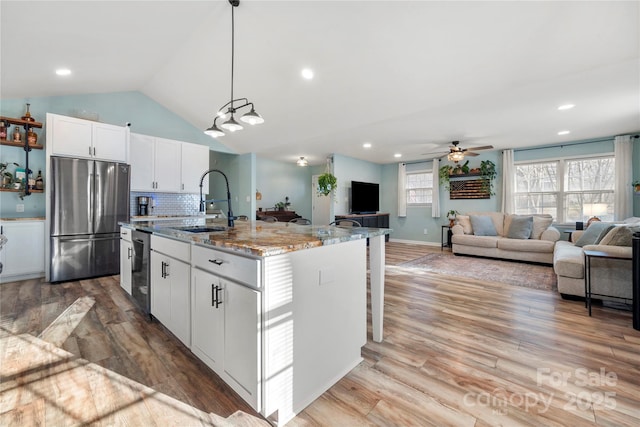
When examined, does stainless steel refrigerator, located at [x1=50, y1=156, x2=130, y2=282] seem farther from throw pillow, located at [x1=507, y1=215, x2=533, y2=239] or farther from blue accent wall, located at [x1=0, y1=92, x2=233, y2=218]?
throw pillow, located at [x1=507, y1=215, x2=533, y2=239]

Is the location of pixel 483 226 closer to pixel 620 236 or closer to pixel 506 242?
pixel 506 242

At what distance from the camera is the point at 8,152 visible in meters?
3.83

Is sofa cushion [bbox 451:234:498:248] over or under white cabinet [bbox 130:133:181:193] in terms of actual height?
under

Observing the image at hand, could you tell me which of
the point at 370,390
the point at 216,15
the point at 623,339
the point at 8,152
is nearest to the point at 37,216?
the point at 8,152

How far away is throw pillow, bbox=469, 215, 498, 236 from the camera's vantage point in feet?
19.0

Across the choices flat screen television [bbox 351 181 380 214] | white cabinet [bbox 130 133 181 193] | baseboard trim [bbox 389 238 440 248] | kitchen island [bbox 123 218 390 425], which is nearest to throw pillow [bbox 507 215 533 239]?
baseboard trim [bbox 389 238 440 248]

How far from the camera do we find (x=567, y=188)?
5.75 metres

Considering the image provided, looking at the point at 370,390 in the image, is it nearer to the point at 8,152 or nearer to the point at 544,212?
the point at 8,152

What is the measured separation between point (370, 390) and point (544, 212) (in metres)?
6.56

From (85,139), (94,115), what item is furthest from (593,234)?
(94,115)

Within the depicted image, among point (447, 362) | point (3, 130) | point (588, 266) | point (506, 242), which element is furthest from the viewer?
point (506, 242)

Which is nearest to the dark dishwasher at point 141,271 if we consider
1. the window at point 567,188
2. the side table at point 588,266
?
the side table at point 588,266

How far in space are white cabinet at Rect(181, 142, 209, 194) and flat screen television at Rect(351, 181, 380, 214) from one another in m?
3.80

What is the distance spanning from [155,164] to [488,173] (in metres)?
7.23
